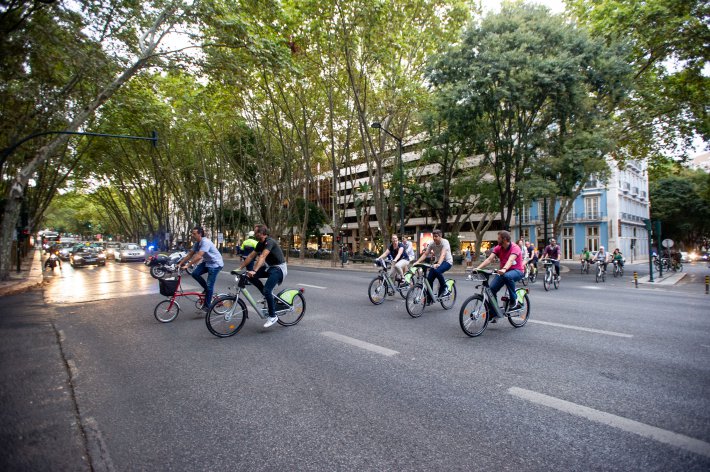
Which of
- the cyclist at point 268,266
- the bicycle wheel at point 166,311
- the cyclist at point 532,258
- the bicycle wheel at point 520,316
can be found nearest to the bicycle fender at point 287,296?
the cyclist at point 268,266

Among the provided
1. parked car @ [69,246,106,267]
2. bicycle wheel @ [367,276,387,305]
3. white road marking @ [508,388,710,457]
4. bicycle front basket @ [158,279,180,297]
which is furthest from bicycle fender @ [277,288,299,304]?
parked car @ [69,246,106,267]

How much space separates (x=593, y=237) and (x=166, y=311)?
47.6 meters

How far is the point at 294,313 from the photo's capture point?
7211 millimetres

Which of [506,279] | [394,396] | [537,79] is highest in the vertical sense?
[537,79]

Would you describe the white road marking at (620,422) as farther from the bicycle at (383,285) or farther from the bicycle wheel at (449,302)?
the bicycle at (383,285)

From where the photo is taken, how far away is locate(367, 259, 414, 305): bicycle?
9539mm

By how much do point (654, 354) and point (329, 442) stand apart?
15.5 ft

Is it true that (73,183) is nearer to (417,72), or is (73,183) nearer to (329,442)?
(417,72)

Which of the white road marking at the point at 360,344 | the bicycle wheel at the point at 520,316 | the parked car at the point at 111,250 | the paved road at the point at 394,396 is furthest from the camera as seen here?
the parked car at the point at 111,250

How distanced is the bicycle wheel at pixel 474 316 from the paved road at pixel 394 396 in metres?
0.22

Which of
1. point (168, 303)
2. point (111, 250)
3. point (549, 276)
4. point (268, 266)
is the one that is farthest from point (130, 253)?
point (549, 276)

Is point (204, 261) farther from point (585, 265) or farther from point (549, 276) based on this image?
point (585, 265)

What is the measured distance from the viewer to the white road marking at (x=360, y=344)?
519 centimetres

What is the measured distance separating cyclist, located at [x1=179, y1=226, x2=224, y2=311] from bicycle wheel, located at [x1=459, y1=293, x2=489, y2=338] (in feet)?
15.5
